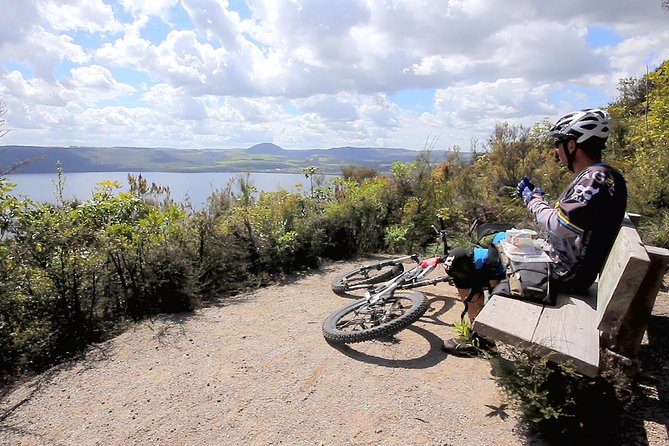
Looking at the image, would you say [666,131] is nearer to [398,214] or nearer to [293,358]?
[398,214]

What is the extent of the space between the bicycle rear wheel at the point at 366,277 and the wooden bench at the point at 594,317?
280 cm

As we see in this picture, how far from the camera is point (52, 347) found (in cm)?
450

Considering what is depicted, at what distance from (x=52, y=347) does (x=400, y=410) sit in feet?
12.8

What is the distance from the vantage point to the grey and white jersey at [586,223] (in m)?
2.63

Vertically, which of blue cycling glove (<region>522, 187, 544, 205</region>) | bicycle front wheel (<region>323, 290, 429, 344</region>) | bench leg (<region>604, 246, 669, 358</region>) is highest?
blue cycling glove (<region>522, 187, 544, 205</region>)

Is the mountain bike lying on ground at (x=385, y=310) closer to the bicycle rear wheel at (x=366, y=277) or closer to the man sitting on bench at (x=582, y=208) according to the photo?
the bicycle rear wheel at (x=366, y=277)

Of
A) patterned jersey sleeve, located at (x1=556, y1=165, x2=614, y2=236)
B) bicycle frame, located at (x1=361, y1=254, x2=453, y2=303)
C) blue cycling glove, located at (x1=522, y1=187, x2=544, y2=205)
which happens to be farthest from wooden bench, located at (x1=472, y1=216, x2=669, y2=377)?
bicycle frame, located at (x1=361, y1=254, x2=453, y2=303)

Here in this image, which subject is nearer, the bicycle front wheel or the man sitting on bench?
the man sitting on bench

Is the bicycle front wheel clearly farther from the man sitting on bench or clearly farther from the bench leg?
the bench leg

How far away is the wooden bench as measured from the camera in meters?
2.12

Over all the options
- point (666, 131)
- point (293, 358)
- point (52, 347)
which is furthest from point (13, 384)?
point (666, 131)

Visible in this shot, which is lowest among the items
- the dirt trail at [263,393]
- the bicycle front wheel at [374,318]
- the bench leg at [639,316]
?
the dirt trail at [263,393]

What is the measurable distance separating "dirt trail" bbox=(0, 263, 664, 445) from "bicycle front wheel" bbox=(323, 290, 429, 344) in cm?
20

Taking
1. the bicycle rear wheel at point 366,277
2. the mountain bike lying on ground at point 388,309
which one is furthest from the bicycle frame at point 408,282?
the bicycle rear wheel at point 366,277
